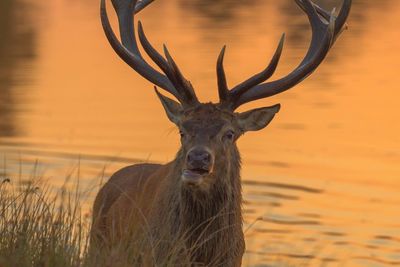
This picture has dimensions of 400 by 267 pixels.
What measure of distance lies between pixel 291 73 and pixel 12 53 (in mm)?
21896

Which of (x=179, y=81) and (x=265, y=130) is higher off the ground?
(x=179, y=81)

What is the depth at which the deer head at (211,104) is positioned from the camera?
366 inches

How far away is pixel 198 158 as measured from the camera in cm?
909

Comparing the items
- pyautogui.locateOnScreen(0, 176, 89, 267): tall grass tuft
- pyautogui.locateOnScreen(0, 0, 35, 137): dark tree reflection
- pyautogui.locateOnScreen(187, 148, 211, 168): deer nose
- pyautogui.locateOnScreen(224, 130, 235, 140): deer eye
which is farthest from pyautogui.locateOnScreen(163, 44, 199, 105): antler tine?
pyautogui.locateOnScreen(0, 0, 35, 137): dark tree reflection

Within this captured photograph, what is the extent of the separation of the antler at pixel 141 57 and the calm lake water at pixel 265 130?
0.78 m

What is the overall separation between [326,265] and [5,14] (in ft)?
98.0

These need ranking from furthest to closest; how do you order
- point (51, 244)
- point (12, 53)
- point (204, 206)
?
point (12, 53) → point (204, 206) → point (51, 244)

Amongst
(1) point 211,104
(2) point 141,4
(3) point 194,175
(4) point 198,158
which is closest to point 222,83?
(1) point 211,104

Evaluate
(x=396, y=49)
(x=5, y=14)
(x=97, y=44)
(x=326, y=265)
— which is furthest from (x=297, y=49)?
(x=326, y=265)

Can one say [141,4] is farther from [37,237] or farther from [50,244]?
[50,244]

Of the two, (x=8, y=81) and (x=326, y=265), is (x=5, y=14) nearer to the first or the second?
(x=8, y=81)

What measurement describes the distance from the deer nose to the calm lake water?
2.30 ft

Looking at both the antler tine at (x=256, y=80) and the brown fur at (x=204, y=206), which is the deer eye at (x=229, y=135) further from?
the antler tine at (x=256, y=80)

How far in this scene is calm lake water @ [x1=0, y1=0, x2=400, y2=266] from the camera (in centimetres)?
1419
